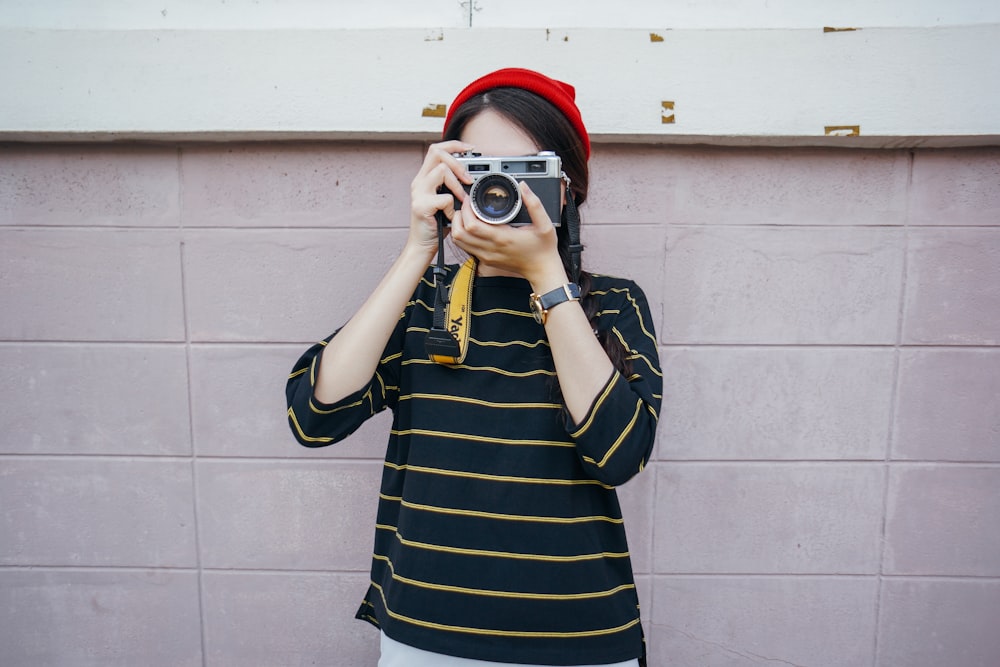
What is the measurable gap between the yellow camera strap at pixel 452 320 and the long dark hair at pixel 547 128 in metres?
0.19

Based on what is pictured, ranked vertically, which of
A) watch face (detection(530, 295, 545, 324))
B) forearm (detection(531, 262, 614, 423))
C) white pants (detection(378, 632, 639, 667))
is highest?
watch face (detection(530, 295, 545, 324))

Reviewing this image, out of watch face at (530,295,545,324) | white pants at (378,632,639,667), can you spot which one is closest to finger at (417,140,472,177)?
watch face at (530,295,545,324)

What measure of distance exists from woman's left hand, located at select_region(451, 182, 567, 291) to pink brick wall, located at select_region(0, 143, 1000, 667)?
670 millimetres

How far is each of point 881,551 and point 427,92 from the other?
1757 mm

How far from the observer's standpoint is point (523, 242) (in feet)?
3.02

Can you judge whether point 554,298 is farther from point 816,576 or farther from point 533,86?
point 816,576

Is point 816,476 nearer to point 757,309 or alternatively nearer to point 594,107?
point 757,309

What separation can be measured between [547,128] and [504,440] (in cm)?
53

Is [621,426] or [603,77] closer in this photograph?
[621,426]

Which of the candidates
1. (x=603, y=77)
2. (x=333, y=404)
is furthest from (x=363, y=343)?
(x=603, y=77)

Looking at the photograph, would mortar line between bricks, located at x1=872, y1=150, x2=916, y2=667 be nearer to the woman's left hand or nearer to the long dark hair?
the long dark hair

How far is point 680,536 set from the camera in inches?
65.8

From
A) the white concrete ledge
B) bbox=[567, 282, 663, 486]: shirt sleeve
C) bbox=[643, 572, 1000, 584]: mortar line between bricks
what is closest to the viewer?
bbox=[567, 282, 663, 486]: shirt sleeve

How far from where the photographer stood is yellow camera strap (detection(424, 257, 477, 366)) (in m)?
0.94
